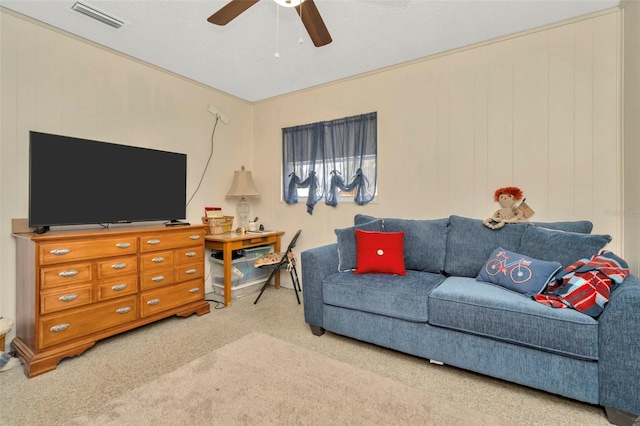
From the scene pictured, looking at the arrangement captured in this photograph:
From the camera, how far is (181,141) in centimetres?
338

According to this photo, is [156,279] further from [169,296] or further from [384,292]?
[384,292]

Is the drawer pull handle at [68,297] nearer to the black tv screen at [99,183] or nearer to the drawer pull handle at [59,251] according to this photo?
the drawer pull handle at [59,251]

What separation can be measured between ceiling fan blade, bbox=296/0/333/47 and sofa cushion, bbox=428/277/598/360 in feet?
6.21

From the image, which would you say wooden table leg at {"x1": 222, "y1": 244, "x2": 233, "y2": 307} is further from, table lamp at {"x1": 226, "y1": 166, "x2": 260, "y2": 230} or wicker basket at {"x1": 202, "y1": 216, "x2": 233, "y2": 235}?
table lamp at {"x1": 226, "y1": 166, "x2": 260, "y2": 230}

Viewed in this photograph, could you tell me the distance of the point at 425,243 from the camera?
2656 millimetres

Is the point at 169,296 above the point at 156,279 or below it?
below

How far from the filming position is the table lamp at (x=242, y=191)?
3.81m

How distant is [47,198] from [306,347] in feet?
7.24

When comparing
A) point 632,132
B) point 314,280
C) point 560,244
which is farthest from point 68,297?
point 632,132

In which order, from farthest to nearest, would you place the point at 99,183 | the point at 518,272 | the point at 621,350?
the point at 99,183 < the point at 518,272 < the point at 621,350

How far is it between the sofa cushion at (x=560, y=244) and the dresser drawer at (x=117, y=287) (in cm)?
307

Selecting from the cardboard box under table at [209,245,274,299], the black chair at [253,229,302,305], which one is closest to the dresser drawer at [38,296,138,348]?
the cardboard box under table at [209,245,274,299]

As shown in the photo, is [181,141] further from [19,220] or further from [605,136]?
[605,136]

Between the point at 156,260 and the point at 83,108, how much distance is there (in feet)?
4.86
